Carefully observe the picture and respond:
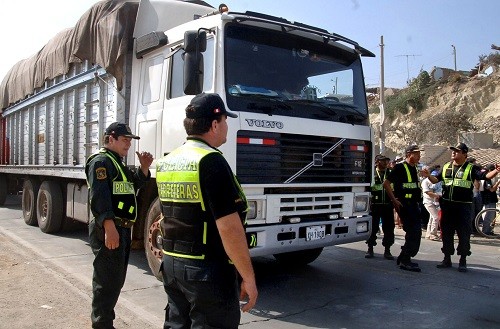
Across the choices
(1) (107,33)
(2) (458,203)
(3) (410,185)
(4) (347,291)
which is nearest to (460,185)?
(2) (458,203)

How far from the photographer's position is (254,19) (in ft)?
16.5

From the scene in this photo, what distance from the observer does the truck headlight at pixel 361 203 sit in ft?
19.0

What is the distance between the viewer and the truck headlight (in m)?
5.80

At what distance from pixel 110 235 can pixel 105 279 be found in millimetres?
369

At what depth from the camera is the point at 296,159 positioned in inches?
203

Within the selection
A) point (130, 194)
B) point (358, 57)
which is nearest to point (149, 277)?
point (130, 194)

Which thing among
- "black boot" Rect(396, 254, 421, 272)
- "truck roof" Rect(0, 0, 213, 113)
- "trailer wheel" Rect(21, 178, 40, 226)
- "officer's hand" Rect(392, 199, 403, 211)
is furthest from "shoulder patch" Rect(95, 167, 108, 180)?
"trailer wheel" Rect(21, 178, 40, 226)

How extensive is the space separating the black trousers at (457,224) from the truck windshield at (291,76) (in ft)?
6.78

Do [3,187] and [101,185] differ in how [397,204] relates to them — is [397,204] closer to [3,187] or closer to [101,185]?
[101,185]

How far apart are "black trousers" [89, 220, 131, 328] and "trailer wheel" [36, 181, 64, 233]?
5378mm

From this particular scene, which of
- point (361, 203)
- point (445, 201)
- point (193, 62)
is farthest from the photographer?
point (445, 201)

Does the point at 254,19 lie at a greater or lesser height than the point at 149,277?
greater

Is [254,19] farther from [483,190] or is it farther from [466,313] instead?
[483,190]

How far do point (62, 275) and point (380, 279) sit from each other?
406cm
